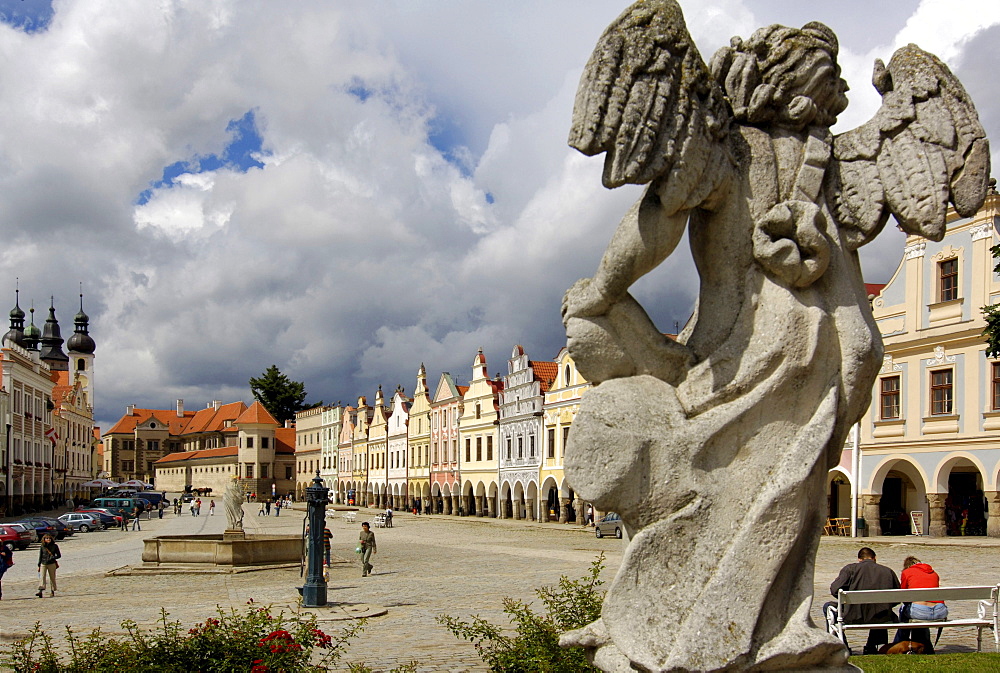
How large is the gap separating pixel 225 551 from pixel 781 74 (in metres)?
20.8

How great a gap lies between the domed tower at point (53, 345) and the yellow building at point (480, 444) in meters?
76.9

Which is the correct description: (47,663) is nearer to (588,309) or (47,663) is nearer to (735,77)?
(588,309)

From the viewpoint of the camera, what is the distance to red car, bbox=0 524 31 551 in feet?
108

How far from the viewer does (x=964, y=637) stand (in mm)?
10984

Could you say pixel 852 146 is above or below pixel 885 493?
above

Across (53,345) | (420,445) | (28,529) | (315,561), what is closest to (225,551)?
(315,561)

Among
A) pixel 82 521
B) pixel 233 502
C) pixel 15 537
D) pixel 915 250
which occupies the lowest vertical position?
pixel 82 521

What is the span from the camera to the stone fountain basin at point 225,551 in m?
22.8

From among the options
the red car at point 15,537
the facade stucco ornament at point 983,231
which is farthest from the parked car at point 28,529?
the facade stucco ornament at point 983,231

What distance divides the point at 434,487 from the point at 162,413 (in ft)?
296

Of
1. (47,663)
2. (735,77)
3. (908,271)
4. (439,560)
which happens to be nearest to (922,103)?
(735,77)

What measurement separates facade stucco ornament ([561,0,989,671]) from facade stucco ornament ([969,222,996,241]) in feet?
91.8

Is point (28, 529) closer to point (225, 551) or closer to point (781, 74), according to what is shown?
point (225, 551)

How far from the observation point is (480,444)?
59.6m
